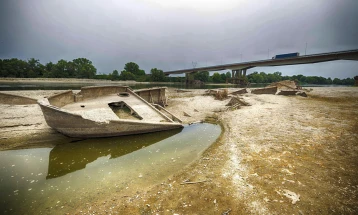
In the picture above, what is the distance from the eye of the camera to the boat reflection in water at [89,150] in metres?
5.10

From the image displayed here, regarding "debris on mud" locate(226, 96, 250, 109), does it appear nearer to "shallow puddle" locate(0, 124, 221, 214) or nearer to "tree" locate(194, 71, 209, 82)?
"shallow puddle" locate(0, 124, 221, 214)

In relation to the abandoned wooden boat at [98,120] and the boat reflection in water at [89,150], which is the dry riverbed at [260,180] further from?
the boat reflection in water at [89,150]

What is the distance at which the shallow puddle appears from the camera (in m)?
3.67

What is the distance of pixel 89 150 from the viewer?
6172 mm

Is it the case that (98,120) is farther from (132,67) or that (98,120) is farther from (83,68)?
(132,67)

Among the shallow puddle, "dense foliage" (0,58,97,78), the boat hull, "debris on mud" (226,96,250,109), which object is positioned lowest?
the shallow puddle

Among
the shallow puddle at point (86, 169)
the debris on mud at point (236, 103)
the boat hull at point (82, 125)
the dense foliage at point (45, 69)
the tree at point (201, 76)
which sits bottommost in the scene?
the shallow puddle at point (86, 169)

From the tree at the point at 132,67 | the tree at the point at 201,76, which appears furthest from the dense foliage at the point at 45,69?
the tree at the point at 201,76

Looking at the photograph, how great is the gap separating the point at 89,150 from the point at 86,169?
135 centimetres

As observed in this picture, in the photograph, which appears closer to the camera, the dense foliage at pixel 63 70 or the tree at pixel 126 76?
the dense foliage at pixel 63 70

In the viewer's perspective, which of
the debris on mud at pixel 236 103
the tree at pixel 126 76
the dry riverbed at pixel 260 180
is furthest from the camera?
the tree at pixel 126 76

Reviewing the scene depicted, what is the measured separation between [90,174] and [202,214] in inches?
141

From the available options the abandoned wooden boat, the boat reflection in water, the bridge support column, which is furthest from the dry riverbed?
the bridge support column

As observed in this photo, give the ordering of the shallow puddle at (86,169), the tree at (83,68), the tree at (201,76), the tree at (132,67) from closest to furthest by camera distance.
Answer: the shallow puddle at (86,169) < the tree at (83,68) < the tree at (132,67) < the tree at (201,76)
